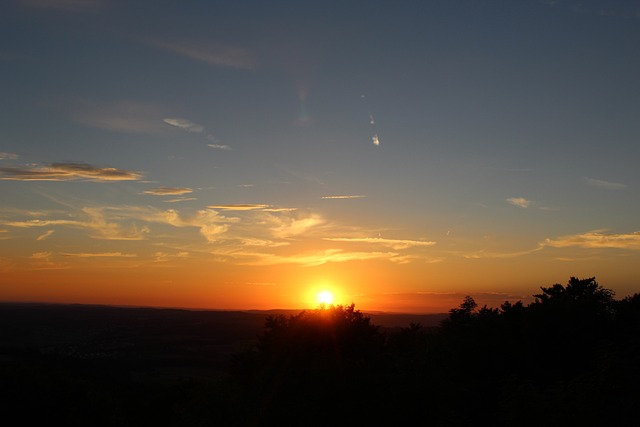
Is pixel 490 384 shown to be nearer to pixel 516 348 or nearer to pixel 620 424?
pixel 516 348

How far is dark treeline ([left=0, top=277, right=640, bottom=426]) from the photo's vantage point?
704 inches

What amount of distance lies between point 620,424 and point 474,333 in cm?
2433

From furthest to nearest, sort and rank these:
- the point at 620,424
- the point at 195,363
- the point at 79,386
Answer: the point at 195,363
the point at 79,386
the point at 620,424

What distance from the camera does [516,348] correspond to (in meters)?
35.6

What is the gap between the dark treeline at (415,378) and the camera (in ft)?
58.6

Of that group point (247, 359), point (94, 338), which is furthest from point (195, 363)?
point (247, 359)

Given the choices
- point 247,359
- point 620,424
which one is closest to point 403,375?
point 620,424

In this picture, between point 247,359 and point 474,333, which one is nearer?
point 474,333

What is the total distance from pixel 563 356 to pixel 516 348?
11.2ft

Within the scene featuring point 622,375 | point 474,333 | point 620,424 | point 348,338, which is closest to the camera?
point 620,424

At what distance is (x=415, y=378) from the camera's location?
2509cm

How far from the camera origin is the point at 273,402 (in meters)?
24.1

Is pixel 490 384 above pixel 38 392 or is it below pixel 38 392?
above

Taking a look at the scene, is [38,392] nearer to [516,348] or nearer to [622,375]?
[516,348]
